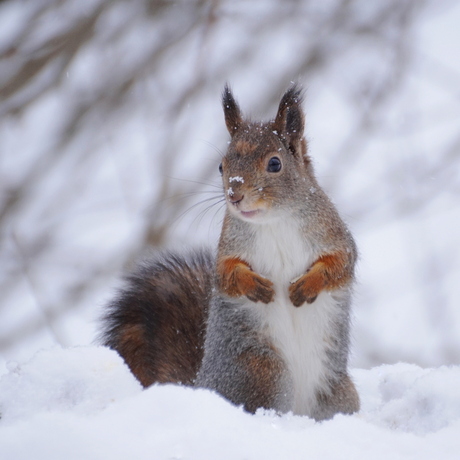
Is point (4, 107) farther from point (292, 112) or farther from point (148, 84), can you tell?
point (292, 112)

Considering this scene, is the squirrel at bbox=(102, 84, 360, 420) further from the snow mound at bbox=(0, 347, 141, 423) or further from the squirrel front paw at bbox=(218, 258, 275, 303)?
the snow mound at bbox=(0, 347, 141, 423)

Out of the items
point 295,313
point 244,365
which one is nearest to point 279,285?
point 295,313

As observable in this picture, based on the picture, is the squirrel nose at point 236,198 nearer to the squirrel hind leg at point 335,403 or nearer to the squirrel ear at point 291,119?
the squirrel ear at point 291,119

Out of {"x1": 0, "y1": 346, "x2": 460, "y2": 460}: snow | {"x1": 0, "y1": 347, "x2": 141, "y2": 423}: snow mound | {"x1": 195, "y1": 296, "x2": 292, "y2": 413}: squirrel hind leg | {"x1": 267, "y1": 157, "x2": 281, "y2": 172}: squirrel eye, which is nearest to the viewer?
{"x1": 0, "y1": 346, "x2": 460, "y2": 460}: snow

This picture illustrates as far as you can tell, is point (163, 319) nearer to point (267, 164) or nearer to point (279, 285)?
point (279, 285)

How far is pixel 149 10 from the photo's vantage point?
7.37ft

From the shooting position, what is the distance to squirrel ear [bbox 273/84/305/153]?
171 centimetres

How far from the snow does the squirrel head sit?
50 centimetres

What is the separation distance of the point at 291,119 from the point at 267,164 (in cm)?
14

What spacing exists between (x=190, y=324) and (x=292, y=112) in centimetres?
62

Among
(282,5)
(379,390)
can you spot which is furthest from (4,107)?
(379,390)

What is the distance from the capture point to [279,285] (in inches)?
Answer: 63.7

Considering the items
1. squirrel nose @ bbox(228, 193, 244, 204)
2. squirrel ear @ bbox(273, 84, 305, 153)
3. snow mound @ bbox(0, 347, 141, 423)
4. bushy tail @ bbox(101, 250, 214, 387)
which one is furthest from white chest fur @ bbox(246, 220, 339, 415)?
snow mound @ bbox(0, 347, 141, 423)

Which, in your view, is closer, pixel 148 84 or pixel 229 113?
pixel 229 113
